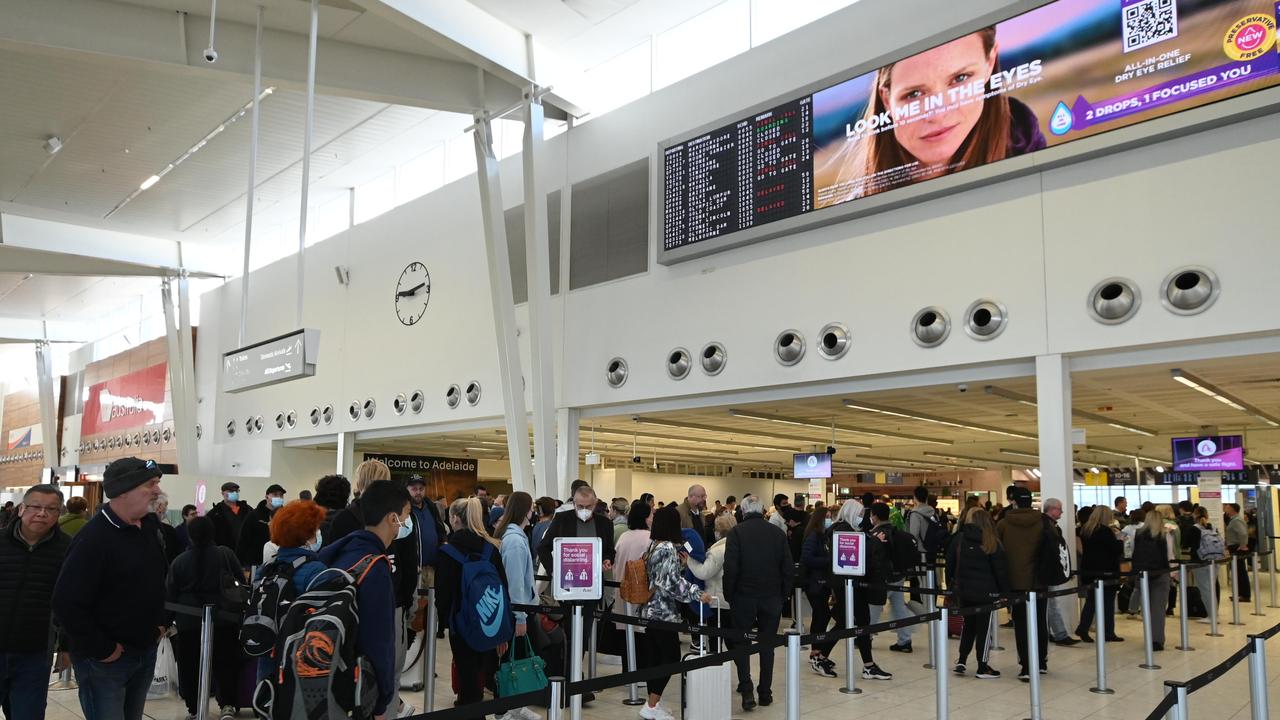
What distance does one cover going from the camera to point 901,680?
733cm

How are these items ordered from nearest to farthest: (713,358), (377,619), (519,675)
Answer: (377,619) < (519,675) < (713,358)

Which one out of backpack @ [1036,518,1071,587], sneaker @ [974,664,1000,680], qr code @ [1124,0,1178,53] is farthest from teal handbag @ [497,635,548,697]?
qr code @ [1124,0,1178,53]

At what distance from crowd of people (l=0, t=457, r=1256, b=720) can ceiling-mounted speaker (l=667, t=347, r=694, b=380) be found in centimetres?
199

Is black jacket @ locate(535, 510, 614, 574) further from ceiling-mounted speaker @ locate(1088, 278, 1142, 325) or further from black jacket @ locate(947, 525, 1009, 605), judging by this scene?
ceiling-mounted speaker @ locate(1088, 278, 1142, 325)

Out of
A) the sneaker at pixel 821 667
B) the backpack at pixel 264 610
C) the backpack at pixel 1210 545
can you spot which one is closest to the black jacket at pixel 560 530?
the sneaker at pixel 821 667

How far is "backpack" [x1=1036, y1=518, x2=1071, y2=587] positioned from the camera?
24.9ft

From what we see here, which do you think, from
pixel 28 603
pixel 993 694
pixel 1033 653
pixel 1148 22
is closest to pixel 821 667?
pixel 993 694

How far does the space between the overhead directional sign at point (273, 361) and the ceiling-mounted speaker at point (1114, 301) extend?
7.44m

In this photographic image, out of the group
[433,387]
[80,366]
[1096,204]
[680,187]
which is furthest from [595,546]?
[80,366]

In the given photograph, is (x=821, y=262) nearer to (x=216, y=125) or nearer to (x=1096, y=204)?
(x=1096, y=204)

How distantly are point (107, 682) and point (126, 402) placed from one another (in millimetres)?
27949

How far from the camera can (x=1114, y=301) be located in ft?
26.7

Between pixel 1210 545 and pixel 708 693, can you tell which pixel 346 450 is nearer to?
pixel 708 693

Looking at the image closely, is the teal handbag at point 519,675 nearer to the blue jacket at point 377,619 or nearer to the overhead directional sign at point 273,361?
the blue jacket at point 377,619
